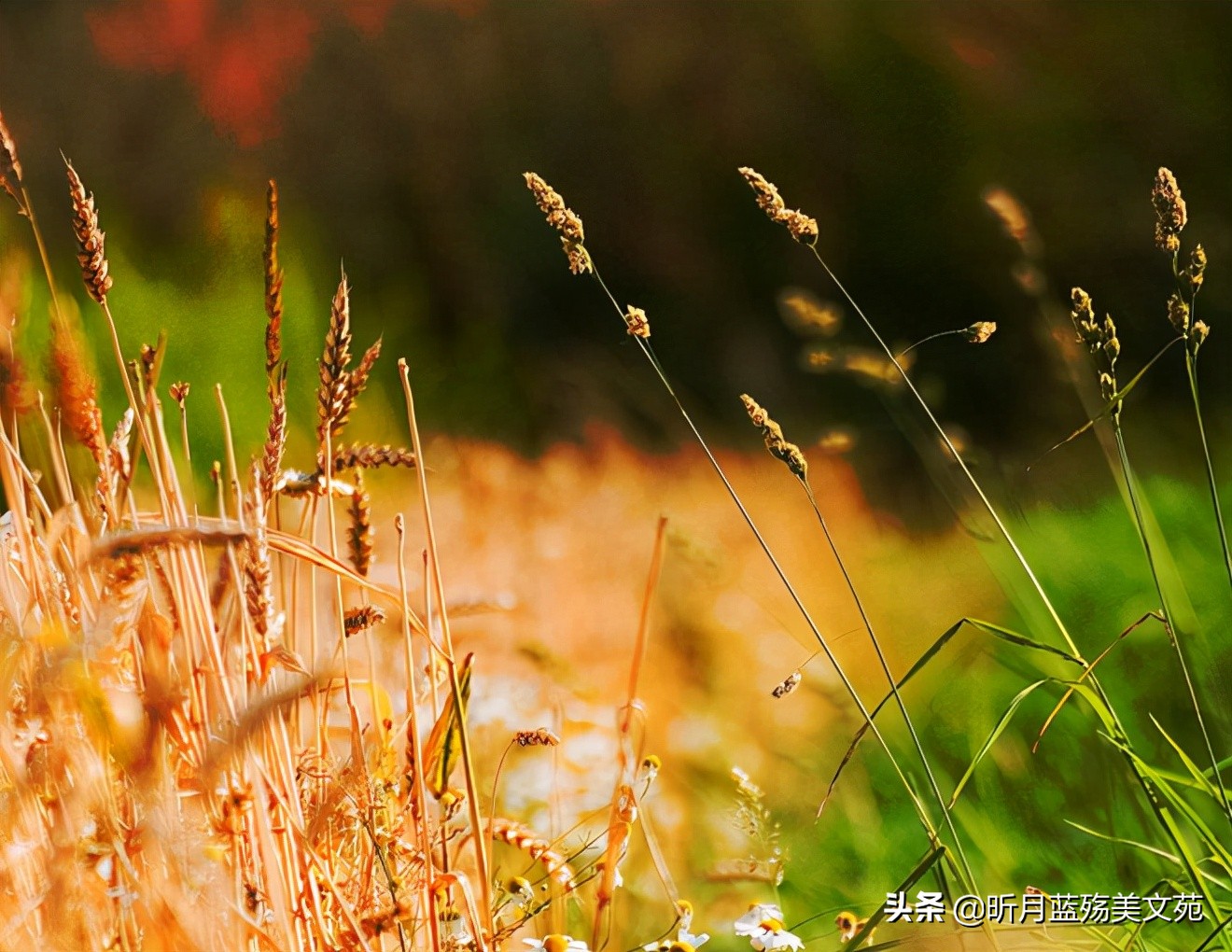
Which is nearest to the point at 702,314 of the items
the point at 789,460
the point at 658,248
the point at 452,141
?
the point at 658,248

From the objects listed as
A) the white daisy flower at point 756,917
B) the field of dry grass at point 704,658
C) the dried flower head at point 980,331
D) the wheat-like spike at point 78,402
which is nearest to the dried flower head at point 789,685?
the field of dry grass at point 704,658

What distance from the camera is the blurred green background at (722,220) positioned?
1.22 m

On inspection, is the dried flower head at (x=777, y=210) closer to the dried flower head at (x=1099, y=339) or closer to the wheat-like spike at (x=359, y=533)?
the dried flower head at (x=1099, y=339)

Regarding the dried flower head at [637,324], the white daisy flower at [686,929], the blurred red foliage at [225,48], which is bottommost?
the white daisy flower at [686,929]

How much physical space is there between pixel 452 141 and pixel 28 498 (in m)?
0.64

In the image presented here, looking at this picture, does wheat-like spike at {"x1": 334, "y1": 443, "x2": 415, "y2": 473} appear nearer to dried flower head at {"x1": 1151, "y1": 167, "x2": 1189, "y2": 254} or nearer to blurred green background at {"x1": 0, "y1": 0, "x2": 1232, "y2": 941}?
blurred green background at {"x1": 0, "y1": 0, "x2": 1232, "y2": 941}

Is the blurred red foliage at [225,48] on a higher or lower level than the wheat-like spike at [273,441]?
higher

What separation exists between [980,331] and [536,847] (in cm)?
80

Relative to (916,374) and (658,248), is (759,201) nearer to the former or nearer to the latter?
(658,248)

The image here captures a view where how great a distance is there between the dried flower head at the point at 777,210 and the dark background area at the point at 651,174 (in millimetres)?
73

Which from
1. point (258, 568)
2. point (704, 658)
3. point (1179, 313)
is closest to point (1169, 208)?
point (1179, 313)

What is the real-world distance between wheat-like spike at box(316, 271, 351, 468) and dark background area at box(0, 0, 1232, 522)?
32 cm

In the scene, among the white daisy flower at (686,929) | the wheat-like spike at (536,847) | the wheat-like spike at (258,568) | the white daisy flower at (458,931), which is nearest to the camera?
the wheat-like spike at (258,568)

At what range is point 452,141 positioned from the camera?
123cm
